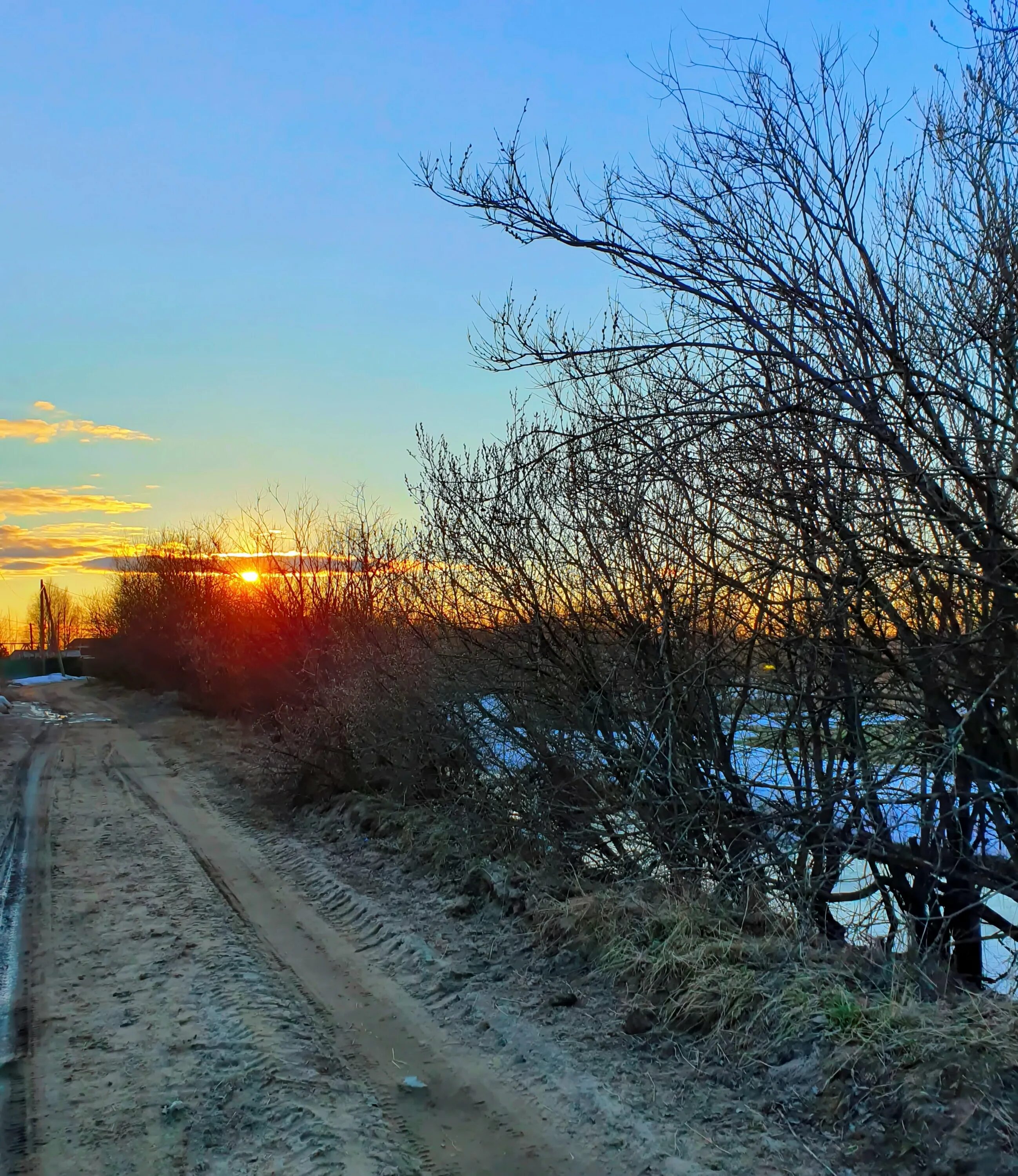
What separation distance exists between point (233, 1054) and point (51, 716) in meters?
29.3

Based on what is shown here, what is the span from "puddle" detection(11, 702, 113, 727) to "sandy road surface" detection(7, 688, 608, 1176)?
21.3 meters

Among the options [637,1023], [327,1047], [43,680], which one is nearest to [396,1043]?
[327,1047]

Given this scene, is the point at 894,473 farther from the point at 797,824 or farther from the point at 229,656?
the point at 229,656

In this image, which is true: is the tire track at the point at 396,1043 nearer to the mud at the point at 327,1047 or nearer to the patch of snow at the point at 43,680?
the mud at the point at 327,1047

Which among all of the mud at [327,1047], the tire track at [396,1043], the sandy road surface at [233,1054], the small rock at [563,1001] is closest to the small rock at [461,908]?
the mud at [327,1047]

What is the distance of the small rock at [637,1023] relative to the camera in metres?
4.95

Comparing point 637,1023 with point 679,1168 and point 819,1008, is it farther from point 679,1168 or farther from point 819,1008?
point 679,1168

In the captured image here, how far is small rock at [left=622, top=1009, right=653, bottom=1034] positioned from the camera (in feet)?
16.3

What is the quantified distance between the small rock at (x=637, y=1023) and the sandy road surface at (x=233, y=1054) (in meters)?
0.81

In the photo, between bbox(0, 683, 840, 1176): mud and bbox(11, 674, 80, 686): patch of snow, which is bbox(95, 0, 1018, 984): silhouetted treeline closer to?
bbox(0, 683, 840, 1176): mud

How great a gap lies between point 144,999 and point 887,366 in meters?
5.71

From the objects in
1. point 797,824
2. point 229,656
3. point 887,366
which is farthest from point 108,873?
point 229,656

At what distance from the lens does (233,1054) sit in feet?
15.3

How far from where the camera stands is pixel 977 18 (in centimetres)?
500
